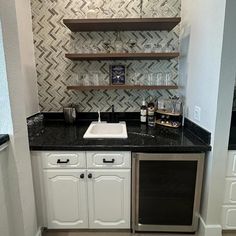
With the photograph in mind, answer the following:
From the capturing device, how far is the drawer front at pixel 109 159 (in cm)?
155

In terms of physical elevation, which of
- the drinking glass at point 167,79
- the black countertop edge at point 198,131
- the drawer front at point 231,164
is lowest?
the drawer front at point 231,164

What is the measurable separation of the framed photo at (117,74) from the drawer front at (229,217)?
1.51 meters

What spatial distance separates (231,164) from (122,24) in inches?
61.2

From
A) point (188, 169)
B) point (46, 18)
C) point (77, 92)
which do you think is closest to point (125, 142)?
point (188, 169)

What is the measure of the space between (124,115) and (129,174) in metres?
0.85

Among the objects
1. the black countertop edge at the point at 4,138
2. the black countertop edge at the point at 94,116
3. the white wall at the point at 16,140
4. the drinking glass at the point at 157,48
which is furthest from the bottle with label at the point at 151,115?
the black countertop edge at the point at 4,138

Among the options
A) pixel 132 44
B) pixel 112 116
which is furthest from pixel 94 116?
pixel 132 44

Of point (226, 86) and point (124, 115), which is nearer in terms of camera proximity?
point (226, 86)

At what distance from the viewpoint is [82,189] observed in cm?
161

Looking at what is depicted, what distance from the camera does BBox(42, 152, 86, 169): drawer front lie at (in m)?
1.55

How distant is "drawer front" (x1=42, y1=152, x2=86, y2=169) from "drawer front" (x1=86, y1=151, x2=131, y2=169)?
0.06 meters

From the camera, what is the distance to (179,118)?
204 centimetres

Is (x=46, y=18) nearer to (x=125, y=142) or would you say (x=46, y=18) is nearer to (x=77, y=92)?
(x=77, y=92)

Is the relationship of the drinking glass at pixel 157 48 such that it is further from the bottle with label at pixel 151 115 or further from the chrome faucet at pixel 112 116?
the chrome faucet at pixel 112 116
